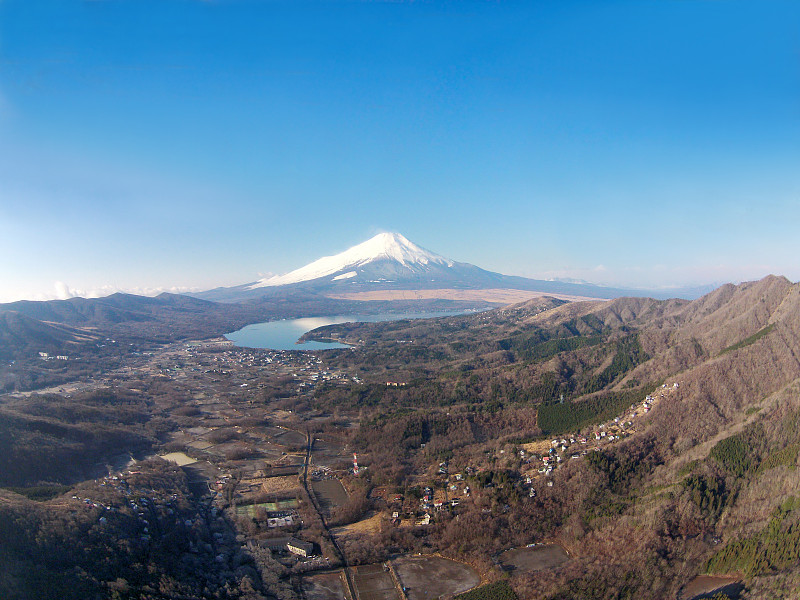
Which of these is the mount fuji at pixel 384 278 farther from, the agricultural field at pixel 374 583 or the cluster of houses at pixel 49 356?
the agricultural field at pixel 374 583

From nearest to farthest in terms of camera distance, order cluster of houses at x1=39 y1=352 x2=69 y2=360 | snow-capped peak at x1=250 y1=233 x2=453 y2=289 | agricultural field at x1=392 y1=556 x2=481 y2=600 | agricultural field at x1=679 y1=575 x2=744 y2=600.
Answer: agricultural field at x1=679 y1=575 x2=744 y2=600
agricultural field at x1=392 y1=556 x2=481 y2=600
cluster of houses at x1=39 y1=352 x2=69 y2=360
snow-capped peak at x1=250 y1=233 x2=453 y2=289

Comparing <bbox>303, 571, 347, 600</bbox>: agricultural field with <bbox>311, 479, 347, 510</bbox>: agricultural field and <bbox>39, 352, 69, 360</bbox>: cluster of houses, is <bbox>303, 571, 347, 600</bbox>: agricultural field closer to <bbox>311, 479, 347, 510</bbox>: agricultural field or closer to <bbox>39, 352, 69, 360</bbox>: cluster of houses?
<bbox>311, 479, 347, 510</bbox>: agricultural field

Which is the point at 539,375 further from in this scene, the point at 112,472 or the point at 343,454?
the point at 112,472

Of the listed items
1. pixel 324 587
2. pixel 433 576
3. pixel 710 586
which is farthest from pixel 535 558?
pixel 324 587

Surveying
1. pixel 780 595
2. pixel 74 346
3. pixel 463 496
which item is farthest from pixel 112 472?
pixel 74 346

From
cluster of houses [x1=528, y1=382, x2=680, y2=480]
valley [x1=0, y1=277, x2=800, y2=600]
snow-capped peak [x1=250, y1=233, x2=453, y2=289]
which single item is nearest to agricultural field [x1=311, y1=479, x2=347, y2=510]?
valley [x1=0, y1=277, x2=800, y2=600]
